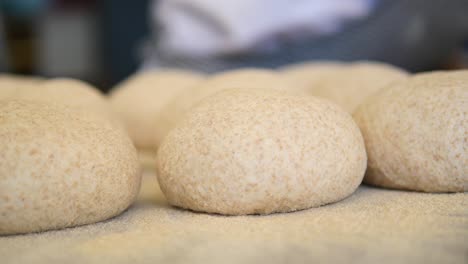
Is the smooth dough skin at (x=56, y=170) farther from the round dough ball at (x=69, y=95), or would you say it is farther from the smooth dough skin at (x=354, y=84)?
the smooth dough skin at (x=354, y=84)

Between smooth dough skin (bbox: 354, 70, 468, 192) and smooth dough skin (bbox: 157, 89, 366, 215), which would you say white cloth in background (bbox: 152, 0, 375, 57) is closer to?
smooth dough skin (bbox: 354, 70, 468, 192)

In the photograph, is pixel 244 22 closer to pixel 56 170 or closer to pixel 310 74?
pixel 310 74

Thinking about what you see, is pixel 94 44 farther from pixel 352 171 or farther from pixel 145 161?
pixel 352 171

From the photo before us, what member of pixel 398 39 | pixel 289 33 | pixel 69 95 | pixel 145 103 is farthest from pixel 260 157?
pixel 289 33

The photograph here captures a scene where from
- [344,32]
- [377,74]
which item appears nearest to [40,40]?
[344,32]

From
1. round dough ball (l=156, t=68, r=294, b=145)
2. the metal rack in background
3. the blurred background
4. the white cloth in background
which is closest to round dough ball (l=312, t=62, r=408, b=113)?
round dough ball (l=156, t=68, r=294, b=145)

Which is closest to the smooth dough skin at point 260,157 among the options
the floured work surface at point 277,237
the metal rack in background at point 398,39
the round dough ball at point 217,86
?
the floured work surface at point 277,237

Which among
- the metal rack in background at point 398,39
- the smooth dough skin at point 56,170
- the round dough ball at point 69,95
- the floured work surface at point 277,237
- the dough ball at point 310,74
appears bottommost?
the floured work surface at point 277,237
